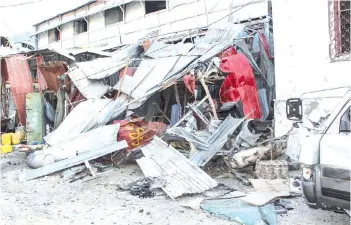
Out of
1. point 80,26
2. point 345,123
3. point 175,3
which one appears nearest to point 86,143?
point 345,123

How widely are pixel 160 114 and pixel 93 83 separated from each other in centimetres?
223

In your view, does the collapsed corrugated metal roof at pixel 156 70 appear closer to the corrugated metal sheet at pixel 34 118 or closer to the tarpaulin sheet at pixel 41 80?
the corrugated metal sheet at pixel 34 118

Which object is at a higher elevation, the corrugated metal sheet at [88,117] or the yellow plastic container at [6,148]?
the corrugated metal sheet at [88,117]

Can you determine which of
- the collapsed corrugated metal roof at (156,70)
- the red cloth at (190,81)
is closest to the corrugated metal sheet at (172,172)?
the red cloth at (190,81)

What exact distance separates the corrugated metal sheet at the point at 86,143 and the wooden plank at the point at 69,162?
0.20m

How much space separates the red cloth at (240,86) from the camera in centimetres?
915

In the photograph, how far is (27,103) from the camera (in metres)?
13.1

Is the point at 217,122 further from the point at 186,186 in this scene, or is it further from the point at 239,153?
the point at 186,186

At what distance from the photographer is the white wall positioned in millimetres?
7164

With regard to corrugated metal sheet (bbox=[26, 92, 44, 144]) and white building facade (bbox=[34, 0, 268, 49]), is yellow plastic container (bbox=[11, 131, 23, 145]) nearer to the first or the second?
corrugated metal sheet (bbox=[26, 92, 44, 144])

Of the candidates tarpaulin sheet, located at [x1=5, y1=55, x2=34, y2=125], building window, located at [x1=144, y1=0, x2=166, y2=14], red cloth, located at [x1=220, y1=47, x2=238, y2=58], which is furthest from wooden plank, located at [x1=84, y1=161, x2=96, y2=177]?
building window, located at [x1=144, y1=0, x2=166, y2=14]

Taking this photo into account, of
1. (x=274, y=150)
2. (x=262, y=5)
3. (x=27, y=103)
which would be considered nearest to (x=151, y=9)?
(x=262, y=5)

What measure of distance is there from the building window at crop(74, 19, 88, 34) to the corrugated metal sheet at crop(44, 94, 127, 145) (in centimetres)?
1365

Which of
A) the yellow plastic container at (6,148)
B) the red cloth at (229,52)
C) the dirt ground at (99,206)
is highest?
the red cloth at (229,52)
